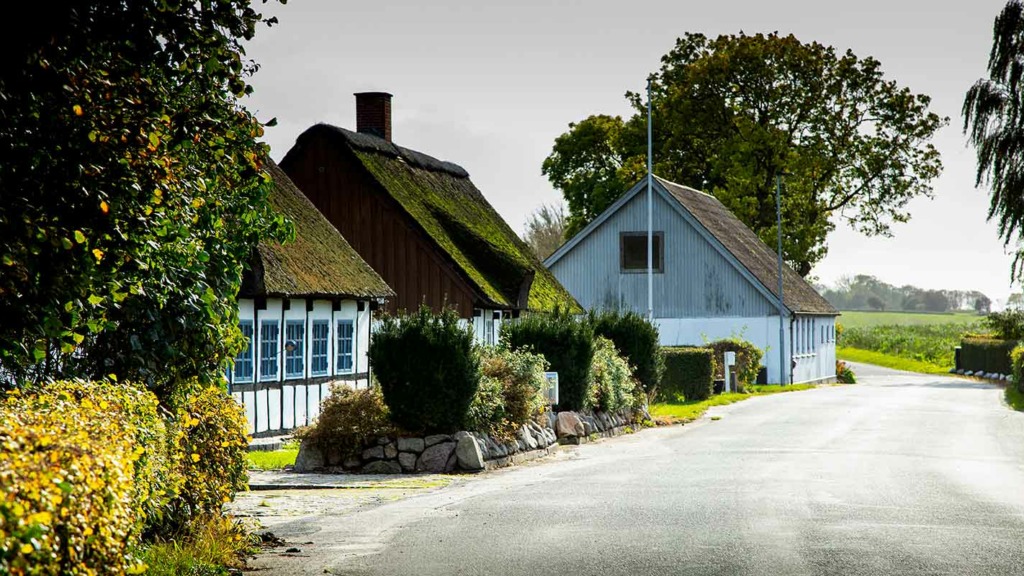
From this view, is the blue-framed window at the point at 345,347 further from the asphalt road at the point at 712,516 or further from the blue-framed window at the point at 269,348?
the asphalt road at the point at 712,516

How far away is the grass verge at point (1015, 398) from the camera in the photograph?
34375mm

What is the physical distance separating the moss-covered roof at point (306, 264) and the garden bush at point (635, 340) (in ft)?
17.9

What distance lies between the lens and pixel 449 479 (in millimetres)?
17531

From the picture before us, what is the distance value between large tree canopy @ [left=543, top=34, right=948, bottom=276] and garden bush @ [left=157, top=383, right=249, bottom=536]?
1854 inches

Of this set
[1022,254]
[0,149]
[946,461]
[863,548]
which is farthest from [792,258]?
[0,149]

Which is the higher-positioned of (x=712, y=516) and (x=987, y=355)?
(x=987, y=355)

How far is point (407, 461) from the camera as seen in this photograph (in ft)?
60.8

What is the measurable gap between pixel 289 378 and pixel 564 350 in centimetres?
547

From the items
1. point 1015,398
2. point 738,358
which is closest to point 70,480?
point 1015,398

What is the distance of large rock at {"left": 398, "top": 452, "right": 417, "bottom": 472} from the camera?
60.6 feet

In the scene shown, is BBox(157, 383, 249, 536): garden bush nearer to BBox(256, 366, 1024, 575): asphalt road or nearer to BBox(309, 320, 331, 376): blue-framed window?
BBox(256, 366, 1024, 575): asphalt road

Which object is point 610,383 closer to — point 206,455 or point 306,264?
point 306,264

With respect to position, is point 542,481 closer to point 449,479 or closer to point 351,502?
point 449,479

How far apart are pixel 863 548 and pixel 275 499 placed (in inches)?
284
